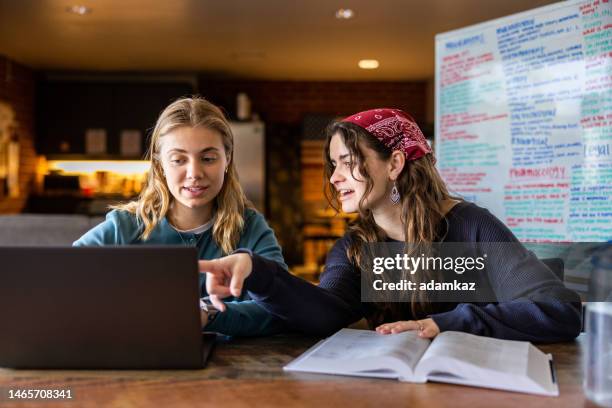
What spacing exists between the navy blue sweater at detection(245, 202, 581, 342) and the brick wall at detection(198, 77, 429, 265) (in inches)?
233

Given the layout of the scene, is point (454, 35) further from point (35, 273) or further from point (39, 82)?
point (39, 82)

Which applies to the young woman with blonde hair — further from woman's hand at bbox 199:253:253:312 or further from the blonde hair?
woman's hand at bbox 199:253:253:312

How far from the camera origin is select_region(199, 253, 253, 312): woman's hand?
1032mm

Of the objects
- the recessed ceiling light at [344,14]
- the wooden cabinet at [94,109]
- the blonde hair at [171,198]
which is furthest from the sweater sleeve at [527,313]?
the wooden cabinet at [94,109]

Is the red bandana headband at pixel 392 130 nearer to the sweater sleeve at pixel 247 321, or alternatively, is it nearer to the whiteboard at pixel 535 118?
the sweater sleeve at pixel 247 321

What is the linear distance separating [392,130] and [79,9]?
12.5 ft

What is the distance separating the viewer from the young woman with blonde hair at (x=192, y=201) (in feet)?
5.13

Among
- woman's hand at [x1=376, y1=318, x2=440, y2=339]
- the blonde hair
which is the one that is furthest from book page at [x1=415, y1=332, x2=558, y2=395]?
the blonde hair

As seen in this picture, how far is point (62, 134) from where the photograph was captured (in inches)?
269

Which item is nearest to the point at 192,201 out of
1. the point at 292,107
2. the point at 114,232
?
the point at 114,232

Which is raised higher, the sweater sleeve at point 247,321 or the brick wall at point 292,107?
the brick wall at point 292,107

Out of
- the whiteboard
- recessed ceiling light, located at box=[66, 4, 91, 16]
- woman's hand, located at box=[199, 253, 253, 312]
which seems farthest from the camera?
recessed ceiling light, located at box=[66, 4, 91, 16]

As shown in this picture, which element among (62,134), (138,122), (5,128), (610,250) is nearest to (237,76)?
(138,122)

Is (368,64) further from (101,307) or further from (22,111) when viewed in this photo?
(101,307)
